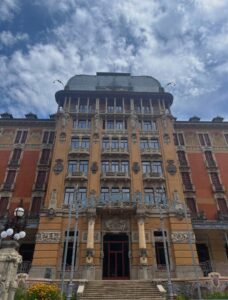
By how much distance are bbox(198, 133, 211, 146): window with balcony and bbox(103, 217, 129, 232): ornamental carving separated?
56.8ft

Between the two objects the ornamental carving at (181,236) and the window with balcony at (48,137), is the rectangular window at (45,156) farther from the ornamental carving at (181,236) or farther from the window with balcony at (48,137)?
the ornamental carving at (181,236)

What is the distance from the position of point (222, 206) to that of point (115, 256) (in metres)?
14.4

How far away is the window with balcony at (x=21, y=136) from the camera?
116 ft

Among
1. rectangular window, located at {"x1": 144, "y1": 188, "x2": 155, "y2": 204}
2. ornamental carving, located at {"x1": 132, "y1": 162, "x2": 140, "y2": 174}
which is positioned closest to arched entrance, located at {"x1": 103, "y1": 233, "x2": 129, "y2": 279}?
rectangular window, located at {"x1": 144, "y1": 188, "x2": 155, "y2": 204}

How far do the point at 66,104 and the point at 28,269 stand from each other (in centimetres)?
2185

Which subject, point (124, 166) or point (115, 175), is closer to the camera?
point (115, 175)

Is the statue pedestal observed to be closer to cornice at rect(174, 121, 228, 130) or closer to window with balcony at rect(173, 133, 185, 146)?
window with balcony at rect(173, 133, 185, 146)

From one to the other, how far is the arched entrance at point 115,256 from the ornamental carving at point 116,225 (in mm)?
706

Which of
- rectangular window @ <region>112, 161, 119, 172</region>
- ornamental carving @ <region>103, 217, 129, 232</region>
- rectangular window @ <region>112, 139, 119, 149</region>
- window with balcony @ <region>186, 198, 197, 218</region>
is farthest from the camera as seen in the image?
rectangular window @ <region>112, 139, 119, 149</region>

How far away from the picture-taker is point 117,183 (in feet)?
94.9

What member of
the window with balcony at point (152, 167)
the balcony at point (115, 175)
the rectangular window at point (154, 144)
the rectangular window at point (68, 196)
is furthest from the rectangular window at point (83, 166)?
the rectangular window at point (154, 144)

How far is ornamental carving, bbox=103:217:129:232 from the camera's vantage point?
26.0 metres

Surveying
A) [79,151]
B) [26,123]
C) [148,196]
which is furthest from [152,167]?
[26,123]

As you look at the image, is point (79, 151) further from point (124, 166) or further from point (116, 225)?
point (116, 225)
